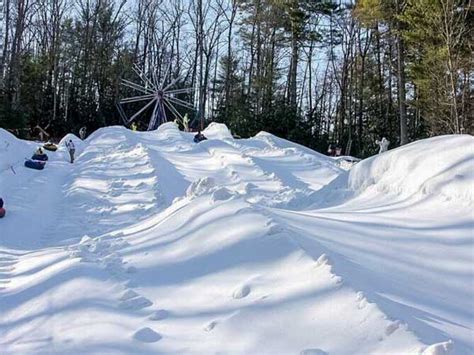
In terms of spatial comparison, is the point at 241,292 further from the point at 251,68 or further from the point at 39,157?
the point at 251,68

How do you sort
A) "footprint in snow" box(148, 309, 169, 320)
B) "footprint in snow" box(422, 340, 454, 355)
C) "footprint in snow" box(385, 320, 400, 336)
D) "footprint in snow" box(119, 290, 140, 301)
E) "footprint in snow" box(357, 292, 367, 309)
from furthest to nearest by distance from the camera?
1. "footprint in snow" box(119, 290, 140, 301)
2. "footprint in snow" box(148, 309, 169, 320)
3. "footprint in snow" box(357, 292, 367, 309)
4. "footprint in snow" box(385, 320, 400, 336)
5. "footprint in snow" box(422, 340, 454, 355)

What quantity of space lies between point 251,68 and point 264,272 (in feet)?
99.6

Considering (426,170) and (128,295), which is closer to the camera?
(128,295)

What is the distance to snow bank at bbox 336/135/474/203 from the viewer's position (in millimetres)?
5168

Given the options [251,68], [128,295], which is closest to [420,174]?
[128,295]

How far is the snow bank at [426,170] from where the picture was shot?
5.17 m

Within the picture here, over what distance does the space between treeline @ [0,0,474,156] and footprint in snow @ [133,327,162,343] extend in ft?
58.0

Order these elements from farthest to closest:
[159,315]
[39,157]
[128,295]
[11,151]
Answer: [11,151]
[39,157]
[128,295]
[159,315]

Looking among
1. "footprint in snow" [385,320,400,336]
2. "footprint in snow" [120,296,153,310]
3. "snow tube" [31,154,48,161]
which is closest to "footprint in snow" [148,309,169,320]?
"footprint in snow" [120,296,153,310]

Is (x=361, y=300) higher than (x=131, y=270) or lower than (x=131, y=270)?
higher

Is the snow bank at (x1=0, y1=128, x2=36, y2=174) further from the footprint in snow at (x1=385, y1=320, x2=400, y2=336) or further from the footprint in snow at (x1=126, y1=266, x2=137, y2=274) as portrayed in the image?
the footprint in snow at (x1=385, y1=320, x2=400, y2=336)

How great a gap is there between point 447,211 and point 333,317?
259 cm

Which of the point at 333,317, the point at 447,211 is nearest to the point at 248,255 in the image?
the point at 333,317

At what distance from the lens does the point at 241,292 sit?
3320 millimetres
